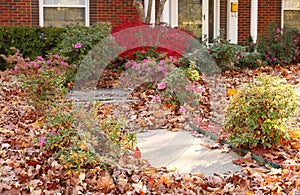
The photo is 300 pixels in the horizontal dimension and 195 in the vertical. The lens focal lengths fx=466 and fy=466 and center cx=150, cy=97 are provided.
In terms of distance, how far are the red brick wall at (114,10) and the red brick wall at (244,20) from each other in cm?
365

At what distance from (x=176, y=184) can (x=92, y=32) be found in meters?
6.11

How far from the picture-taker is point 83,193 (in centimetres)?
352

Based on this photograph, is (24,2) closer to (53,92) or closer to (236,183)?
(53,92)

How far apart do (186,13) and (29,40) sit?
17.3 feet

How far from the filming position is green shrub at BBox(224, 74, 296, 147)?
14.2 ft

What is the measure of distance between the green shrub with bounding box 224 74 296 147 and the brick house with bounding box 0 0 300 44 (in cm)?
809

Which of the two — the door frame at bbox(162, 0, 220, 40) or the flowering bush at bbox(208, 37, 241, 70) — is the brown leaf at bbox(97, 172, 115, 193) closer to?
the flowering bush at bbox(208, 37, 241, 70)

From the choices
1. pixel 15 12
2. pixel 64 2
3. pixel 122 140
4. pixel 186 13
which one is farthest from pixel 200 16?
pixel 122 140

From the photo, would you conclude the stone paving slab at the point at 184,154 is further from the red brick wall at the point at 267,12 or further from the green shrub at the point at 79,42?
the red brick wall at the point at 267,12

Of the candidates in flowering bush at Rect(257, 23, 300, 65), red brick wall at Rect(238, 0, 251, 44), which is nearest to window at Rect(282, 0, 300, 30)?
red brick wall at Rect(238, 0, 251, 44)

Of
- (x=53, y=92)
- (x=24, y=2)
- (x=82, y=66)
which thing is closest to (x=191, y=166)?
(x=53, y=92)

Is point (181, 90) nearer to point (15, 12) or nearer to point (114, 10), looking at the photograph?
point (114, 10)

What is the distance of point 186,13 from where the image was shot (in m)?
13.9

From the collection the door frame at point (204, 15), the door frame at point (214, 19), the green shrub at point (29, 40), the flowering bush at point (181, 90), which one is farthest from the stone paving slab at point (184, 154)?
the door frame at point (214, 19)
